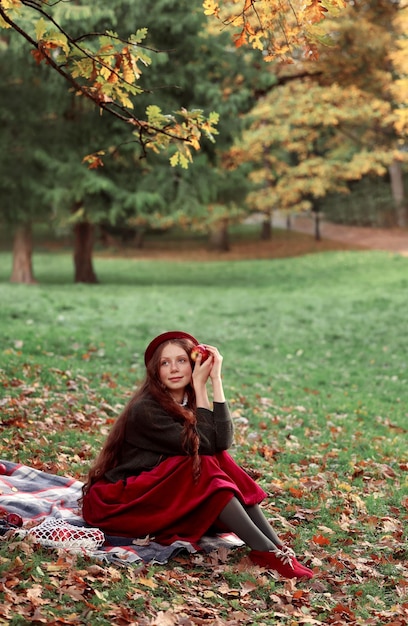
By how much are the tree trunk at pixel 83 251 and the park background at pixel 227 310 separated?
0.18ft

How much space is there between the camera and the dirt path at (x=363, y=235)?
3388cm

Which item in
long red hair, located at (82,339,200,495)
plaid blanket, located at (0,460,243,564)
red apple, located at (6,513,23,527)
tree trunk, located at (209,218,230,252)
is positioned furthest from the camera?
tree trunk, located at (209,218,230,252)

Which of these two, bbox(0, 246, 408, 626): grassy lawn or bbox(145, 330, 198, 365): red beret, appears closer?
bbox(0, 246, 408, 626): grassy lawn

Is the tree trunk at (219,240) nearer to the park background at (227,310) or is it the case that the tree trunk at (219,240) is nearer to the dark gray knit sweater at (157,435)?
the park background at (227,310)

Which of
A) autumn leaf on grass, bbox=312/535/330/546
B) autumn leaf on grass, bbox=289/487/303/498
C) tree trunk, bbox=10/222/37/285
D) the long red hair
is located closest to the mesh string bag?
the long red hair

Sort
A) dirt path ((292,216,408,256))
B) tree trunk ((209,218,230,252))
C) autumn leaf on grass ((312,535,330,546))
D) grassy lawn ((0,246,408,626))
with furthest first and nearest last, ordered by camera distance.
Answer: tree trunk ((209,218,230,252))
dirt path ((292,216,408,256))
autumn leaf on grass ((312,535,330,546))
grassy lawn ((0,246,408,626))

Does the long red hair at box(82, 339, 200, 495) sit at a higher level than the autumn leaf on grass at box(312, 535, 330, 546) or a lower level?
higher

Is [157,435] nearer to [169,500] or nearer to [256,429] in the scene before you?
[169,500]

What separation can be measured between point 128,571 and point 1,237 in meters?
38.0

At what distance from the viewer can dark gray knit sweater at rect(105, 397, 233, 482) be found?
4688mm

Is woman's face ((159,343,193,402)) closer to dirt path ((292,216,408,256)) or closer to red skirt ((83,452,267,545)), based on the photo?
red skirt ((83,452,267,545))

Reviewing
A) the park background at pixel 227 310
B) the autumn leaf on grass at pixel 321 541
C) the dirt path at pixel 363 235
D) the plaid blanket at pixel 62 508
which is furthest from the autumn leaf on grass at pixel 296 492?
the dirt path at pixel 363 235

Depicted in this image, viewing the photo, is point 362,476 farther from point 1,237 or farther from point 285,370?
point 1,237

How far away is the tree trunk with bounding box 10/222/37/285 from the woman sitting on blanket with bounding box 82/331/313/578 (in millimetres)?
17956
